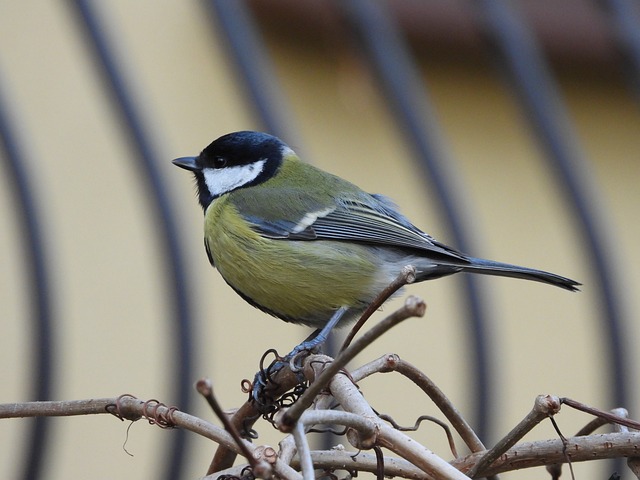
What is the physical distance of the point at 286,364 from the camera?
1046 millimetres

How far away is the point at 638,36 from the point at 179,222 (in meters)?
1.08

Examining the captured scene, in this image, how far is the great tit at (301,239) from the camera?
4.71ft

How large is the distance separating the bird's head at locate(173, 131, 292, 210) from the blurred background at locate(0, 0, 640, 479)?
0.06 meters

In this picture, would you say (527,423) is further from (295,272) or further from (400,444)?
(295,272)

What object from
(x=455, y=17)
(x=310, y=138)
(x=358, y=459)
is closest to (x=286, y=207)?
(x=358, y=459)

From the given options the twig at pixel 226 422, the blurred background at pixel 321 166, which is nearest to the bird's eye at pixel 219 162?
the blurred background at pixel 321 166

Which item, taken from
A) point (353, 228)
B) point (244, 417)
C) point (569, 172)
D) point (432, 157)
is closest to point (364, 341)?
point (244, 417)

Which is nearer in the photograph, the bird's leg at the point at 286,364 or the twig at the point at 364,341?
the twig at the point at 364,341

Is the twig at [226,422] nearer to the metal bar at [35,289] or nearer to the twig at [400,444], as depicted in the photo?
the twig at [400,444]

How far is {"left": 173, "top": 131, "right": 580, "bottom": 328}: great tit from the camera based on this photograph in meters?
1.43

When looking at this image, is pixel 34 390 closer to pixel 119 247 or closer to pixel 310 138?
pixel 119 247

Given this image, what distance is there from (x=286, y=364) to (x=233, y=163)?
0.68 metres

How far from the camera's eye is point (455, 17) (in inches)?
105

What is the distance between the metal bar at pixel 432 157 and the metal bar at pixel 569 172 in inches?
7.0
